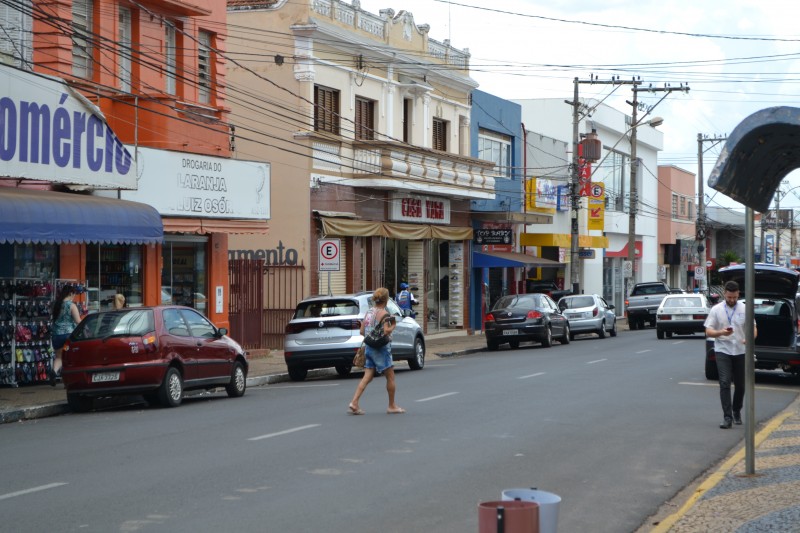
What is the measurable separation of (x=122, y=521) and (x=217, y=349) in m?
10.1

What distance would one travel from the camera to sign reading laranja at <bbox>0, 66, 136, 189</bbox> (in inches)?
715

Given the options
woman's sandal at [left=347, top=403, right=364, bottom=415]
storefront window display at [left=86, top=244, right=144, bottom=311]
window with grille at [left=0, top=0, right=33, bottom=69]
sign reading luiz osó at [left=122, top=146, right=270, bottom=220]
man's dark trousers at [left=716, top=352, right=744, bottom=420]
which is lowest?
woman's sandal at [left=347, top=403, right=364, bottom=415]

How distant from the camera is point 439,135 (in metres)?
41.2

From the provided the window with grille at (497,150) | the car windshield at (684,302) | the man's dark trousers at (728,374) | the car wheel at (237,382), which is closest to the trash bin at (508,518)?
the man's dark trousers at (728,374)

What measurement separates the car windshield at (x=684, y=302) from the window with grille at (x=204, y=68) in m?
18.6

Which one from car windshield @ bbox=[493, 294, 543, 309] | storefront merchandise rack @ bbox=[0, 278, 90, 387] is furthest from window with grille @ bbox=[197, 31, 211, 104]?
car windshield @ bbox=[493, 294, 543, 309]

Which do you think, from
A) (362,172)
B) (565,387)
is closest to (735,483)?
(565,387)

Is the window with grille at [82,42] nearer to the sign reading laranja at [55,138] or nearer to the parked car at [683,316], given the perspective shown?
the sign reading laranja at [55,138]

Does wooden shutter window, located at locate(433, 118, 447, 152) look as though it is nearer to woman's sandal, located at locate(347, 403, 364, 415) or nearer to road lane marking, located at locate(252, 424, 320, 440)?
woman's sandal, located at locate(347, 403, 364, 415)

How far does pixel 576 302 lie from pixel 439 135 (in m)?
7.69

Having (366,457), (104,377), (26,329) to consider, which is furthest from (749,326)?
(26,329)

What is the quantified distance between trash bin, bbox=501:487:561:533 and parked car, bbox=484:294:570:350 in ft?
93.5

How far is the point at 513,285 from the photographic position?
162 feet

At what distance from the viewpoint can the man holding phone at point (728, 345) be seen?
14.2 meters
